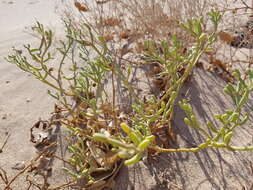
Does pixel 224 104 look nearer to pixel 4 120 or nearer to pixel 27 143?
pixel 27 143

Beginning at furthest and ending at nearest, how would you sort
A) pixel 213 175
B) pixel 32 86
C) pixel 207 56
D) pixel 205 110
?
pixel 207 56 < pixel 32 86 < pixel 205 110 < pixel 213 175

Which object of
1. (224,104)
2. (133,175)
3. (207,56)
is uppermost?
(207,56)

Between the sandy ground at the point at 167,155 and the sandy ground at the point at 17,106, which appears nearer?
the sandy ground at the point at 167,155

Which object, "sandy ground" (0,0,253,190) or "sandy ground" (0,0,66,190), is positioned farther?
"sandy ground" (0,0,66,190)

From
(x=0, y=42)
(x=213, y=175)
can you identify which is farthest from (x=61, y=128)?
(x=0, y=42)

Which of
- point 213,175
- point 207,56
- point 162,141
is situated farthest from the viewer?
point 207,56

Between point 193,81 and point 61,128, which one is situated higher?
point 193,81

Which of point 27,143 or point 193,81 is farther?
point 193,81

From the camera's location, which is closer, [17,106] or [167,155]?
[167,155]
